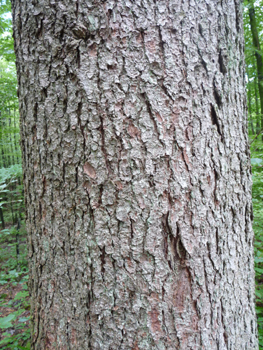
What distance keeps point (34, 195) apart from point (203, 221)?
71cm

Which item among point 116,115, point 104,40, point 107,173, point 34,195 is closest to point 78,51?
point 104,40

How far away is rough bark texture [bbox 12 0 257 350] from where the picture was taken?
807mm

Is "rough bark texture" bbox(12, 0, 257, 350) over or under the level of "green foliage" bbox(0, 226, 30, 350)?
over

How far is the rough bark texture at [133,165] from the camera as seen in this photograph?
807 millimetres

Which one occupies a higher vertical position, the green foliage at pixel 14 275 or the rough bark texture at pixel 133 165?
the rough bark texture at pixel 133 165

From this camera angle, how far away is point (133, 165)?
0.81m

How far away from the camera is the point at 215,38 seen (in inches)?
34.9

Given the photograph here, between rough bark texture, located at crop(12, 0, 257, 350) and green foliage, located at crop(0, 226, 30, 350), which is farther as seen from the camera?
green foliage, located at crop(0, 226, 30, 350)

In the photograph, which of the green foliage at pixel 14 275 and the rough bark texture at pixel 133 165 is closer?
the rough bark texture at pixel 133 165

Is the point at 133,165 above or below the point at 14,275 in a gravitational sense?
above

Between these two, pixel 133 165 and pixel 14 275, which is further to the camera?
pixel 14 275

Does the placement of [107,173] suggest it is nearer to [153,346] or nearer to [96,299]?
[96,299]

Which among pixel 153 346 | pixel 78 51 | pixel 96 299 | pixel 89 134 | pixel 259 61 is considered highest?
pixel 259 61

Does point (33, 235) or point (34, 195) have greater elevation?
point (34, 195)
